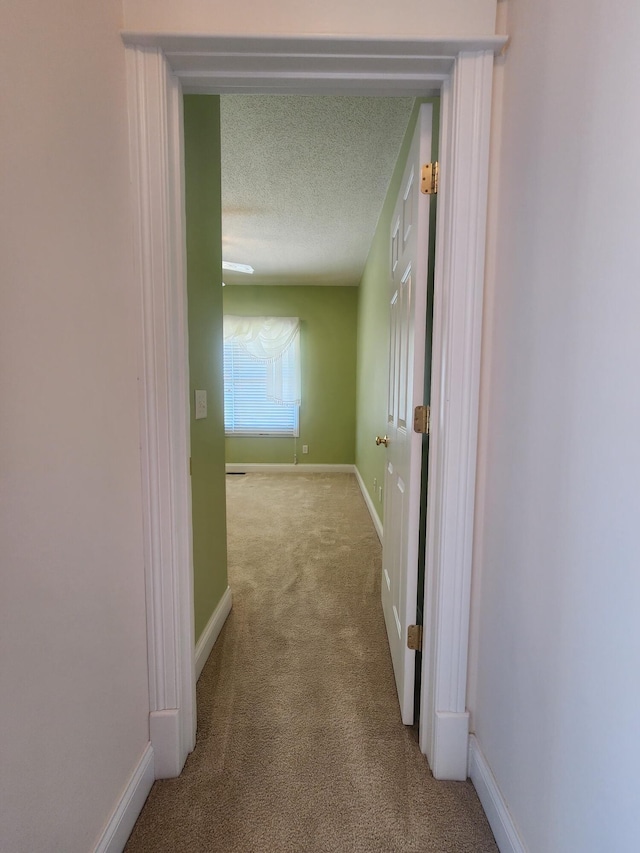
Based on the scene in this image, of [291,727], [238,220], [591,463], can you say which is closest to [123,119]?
[591,463]

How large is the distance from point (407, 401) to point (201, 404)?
841 millimetres

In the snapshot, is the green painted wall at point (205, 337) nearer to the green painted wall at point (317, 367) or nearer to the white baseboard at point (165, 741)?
the white baseboard at point (165, 741)

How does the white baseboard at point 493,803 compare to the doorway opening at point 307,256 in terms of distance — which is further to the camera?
the doorway opening at point 307,256

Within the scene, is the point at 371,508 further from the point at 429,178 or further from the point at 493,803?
the point at 429,178

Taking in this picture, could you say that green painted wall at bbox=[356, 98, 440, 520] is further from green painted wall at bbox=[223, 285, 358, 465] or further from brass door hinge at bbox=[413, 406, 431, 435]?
brass door hinge at bbox=[413, 406, 431, 435]

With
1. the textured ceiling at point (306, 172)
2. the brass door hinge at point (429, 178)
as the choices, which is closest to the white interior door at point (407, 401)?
the brass door hinge at point (429, 178)

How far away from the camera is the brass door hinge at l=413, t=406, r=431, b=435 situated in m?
1.28

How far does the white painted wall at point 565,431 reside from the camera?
634 mm

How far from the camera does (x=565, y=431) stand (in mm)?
796

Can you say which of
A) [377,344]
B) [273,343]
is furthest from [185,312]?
[273,343]

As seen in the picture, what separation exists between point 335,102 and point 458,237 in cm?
152

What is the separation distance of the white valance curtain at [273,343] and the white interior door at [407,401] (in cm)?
393

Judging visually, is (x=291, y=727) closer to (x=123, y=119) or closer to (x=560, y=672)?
(x=560, y=672)

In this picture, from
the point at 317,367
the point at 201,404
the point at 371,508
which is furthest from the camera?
the point at 317,367
